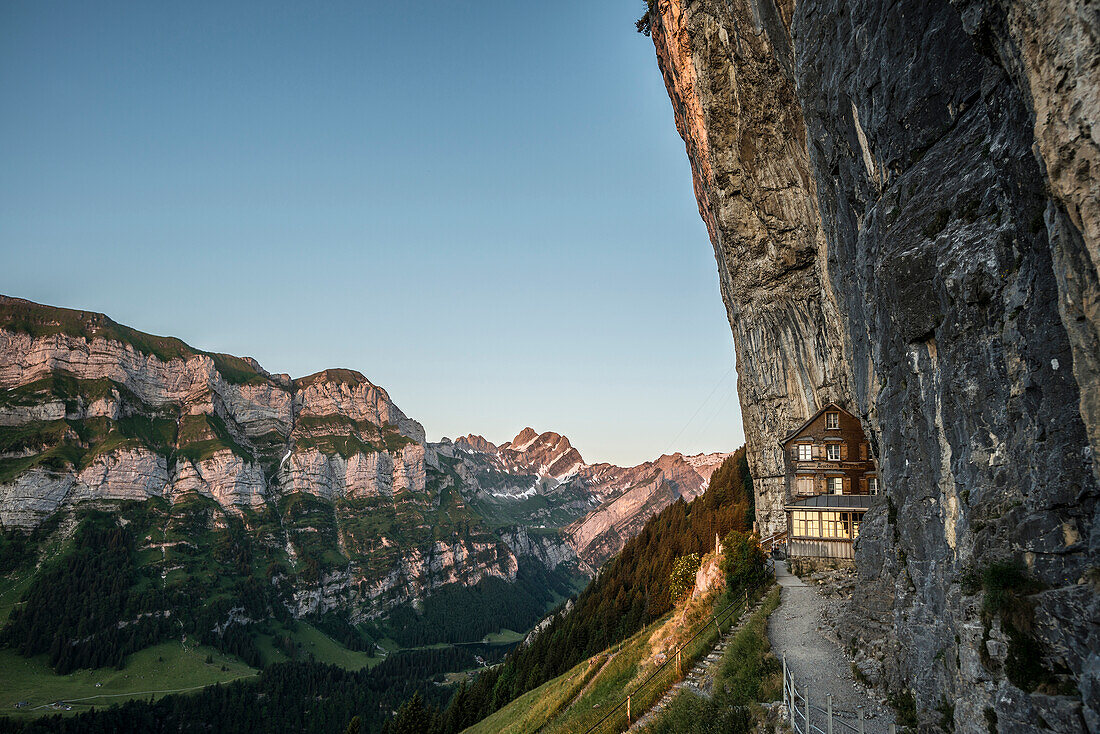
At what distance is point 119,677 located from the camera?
510 ft

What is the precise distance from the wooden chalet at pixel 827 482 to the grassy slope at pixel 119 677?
164355 mm

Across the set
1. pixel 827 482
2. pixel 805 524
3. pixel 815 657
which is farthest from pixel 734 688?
pixel 827 482

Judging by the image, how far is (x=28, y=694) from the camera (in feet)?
452

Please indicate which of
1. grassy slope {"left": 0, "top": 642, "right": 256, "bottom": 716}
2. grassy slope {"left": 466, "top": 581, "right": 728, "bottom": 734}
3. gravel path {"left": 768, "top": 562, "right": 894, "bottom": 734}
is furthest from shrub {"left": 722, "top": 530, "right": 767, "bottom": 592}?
grassy slope {"left": 0, "top": 642, "right": 256, "bottom": 716}

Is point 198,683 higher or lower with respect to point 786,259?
lower

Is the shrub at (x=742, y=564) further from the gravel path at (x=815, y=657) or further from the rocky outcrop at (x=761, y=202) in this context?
the rocky outcrop at (x=761, y=202)

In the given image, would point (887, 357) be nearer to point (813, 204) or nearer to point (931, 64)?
point (931, 64)

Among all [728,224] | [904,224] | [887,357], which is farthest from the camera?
[728,224]

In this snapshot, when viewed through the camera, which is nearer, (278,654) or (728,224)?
(728,224)

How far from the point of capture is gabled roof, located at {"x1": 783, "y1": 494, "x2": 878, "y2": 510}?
114ft

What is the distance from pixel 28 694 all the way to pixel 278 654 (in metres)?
69.9

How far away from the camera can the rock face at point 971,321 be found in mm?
9398

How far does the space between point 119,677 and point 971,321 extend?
204 m

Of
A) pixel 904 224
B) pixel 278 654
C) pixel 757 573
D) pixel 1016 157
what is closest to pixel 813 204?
pixel 757 573
